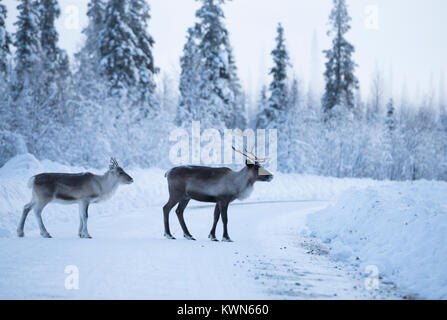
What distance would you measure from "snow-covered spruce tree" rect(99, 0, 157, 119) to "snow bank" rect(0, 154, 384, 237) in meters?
8.96

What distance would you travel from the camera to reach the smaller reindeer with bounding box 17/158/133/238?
8.02 m

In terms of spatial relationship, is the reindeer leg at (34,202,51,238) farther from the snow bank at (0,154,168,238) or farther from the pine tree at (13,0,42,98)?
the pine tree at (13,0,42,98)

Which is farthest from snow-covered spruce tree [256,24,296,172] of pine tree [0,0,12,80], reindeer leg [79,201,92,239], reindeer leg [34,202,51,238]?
reindeer leg [34,202,51,238]

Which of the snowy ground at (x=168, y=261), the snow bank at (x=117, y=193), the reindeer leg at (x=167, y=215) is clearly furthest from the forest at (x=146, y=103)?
the reindeer leg at (x=167, y=215)

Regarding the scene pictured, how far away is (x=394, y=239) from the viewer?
6.83 m

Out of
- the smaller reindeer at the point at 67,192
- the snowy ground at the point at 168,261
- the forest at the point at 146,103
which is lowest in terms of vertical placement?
the snowy ground at the point at 168,261

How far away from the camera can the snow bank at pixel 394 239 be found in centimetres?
521

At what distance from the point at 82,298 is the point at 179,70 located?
22540 millimetres

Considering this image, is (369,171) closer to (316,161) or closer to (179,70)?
(316,161)

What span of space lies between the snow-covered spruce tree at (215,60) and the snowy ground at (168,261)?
17289 mm

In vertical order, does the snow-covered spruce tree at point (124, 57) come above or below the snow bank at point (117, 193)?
above

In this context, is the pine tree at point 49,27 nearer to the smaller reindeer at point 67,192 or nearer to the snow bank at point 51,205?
the snow bank at point 51,205

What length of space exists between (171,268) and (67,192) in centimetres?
350

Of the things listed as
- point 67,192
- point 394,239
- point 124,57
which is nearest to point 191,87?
point 124,57
